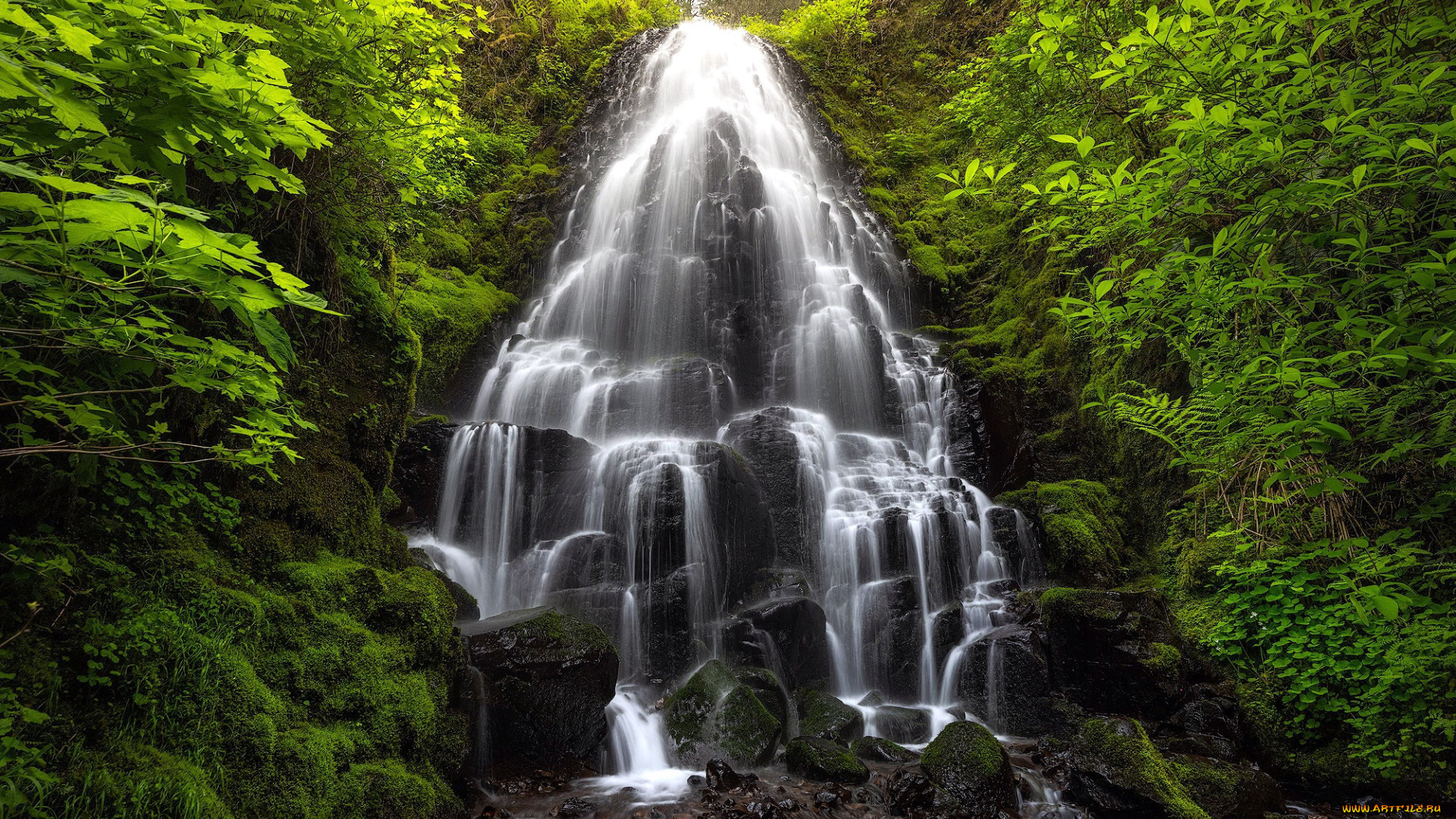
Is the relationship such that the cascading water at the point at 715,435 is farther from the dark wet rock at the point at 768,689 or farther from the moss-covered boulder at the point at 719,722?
the dark wet rock at the point at 768,689

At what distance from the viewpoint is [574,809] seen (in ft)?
17.0

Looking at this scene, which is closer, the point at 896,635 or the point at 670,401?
the point at 896,635

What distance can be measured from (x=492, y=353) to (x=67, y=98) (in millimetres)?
11940

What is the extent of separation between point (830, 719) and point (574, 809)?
9.11 feet

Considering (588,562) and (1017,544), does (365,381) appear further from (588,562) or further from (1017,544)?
(1017,544)

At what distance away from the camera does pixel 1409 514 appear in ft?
18.6

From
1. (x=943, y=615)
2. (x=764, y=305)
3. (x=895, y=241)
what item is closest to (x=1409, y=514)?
(x=943, y=615)

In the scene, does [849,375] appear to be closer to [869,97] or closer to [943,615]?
[943,615]

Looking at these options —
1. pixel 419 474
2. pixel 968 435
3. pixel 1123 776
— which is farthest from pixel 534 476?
pixel 1123 776

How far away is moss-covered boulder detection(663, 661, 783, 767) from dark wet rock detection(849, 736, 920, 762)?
78cm

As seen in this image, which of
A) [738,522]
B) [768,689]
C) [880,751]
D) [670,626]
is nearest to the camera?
[880,751]

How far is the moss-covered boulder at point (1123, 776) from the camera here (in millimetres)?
4949

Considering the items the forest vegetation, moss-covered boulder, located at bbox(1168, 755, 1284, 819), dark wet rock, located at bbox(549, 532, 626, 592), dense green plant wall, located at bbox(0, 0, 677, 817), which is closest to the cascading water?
dark wet rock, located at bbox(549, 532, 626, 592)

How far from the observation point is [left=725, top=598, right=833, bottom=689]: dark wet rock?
7738 millimetres
